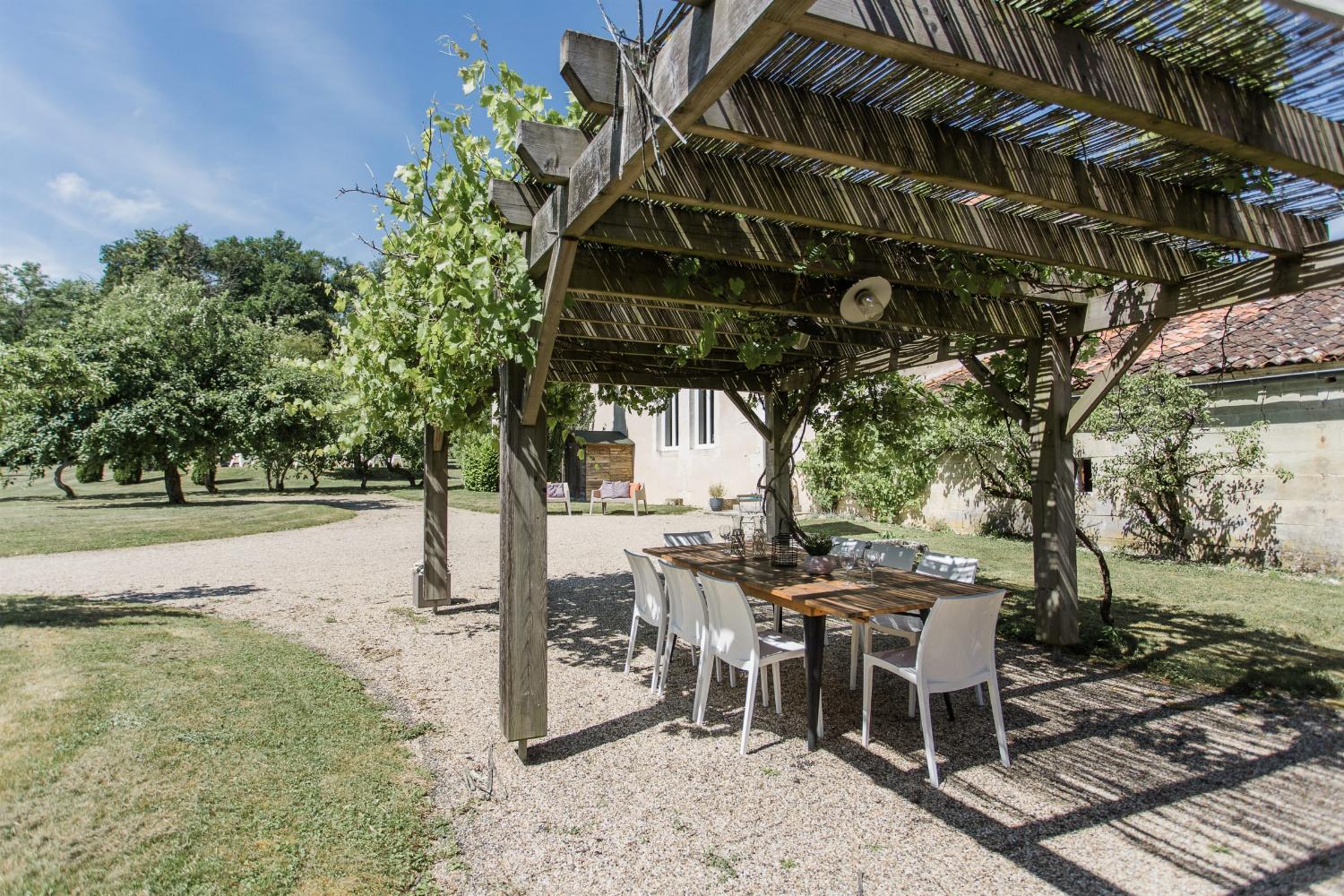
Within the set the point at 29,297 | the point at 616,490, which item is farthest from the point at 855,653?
the point at 29,297

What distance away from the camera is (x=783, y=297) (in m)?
4.70

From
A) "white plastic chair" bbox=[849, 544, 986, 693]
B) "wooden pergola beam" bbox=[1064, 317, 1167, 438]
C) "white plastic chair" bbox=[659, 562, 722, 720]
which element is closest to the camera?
"white plastic chair" bbox=[659, 562, 722, 720]

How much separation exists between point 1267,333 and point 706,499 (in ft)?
41.0

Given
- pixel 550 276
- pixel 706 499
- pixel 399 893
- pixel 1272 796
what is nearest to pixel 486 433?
pixel 550 276

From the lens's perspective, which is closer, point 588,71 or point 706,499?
point 588,71

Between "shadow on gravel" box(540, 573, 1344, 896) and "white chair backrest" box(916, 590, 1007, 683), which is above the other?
"white chair backrest" box(916, 590, 1007, 683)

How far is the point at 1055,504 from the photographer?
554 cm

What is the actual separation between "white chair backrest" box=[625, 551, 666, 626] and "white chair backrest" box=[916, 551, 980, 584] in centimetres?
203

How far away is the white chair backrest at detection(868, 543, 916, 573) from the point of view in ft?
19.3

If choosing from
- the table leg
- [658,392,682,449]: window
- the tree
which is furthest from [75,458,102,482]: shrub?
the table leg

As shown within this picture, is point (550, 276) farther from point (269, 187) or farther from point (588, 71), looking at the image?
point (269, 187)

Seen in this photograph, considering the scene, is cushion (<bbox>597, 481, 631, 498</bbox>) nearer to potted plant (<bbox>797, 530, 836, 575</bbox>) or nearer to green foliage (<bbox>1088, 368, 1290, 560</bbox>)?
green foliage (<bbox>1088, 368, 1290, 560</bbox>)

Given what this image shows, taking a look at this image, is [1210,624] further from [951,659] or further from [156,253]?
[156,253]

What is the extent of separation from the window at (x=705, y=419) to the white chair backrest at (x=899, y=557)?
517 inches
